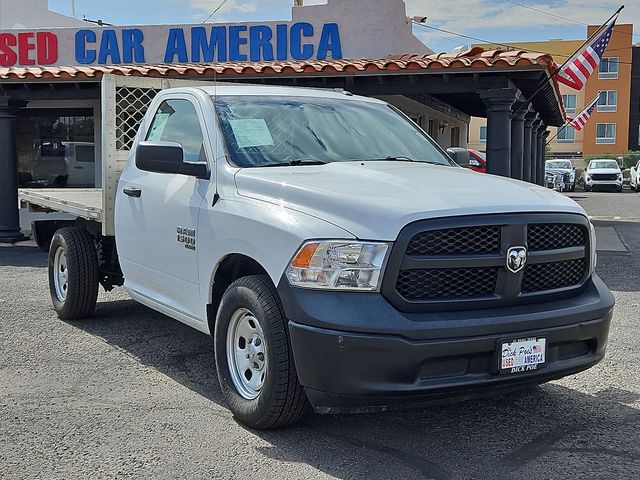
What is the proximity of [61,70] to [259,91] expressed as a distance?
8.33 m

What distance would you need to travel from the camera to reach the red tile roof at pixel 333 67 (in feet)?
36.9

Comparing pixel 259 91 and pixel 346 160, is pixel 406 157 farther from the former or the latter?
pixel 259 91

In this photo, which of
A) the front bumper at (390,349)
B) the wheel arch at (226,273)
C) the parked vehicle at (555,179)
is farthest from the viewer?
the parked vehicle at (555,179)

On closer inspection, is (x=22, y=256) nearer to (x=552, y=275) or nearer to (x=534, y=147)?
(x=552, y=275)

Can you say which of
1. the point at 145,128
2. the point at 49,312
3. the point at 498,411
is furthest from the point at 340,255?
the point at 49,312

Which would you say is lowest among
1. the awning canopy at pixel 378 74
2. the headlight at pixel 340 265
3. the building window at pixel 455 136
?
the headlight at pixel 340 265

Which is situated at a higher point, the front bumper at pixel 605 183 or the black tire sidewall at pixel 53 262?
the black tire sidewall at pixel 53 262

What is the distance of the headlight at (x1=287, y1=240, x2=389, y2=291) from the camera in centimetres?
381

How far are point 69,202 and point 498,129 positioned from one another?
6.99 metres

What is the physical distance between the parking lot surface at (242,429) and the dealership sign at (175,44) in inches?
438

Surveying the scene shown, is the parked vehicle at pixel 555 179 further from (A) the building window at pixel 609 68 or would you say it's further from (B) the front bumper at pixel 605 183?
(A) the building window at pixel 609 68

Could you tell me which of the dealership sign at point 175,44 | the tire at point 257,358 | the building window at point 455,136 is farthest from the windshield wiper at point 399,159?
the building window at point 455,136

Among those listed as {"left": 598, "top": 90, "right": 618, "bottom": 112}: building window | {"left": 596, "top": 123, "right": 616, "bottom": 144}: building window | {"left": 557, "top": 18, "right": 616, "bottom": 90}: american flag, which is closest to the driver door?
{"left": 557, "top": 18, "right": 616, "bottom": 90}: american flag

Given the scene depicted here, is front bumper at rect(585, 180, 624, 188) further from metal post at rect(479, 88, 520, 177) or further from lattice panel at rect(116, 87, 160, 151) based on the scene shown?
lattice panel at rect(116, 87, 160, 151)
